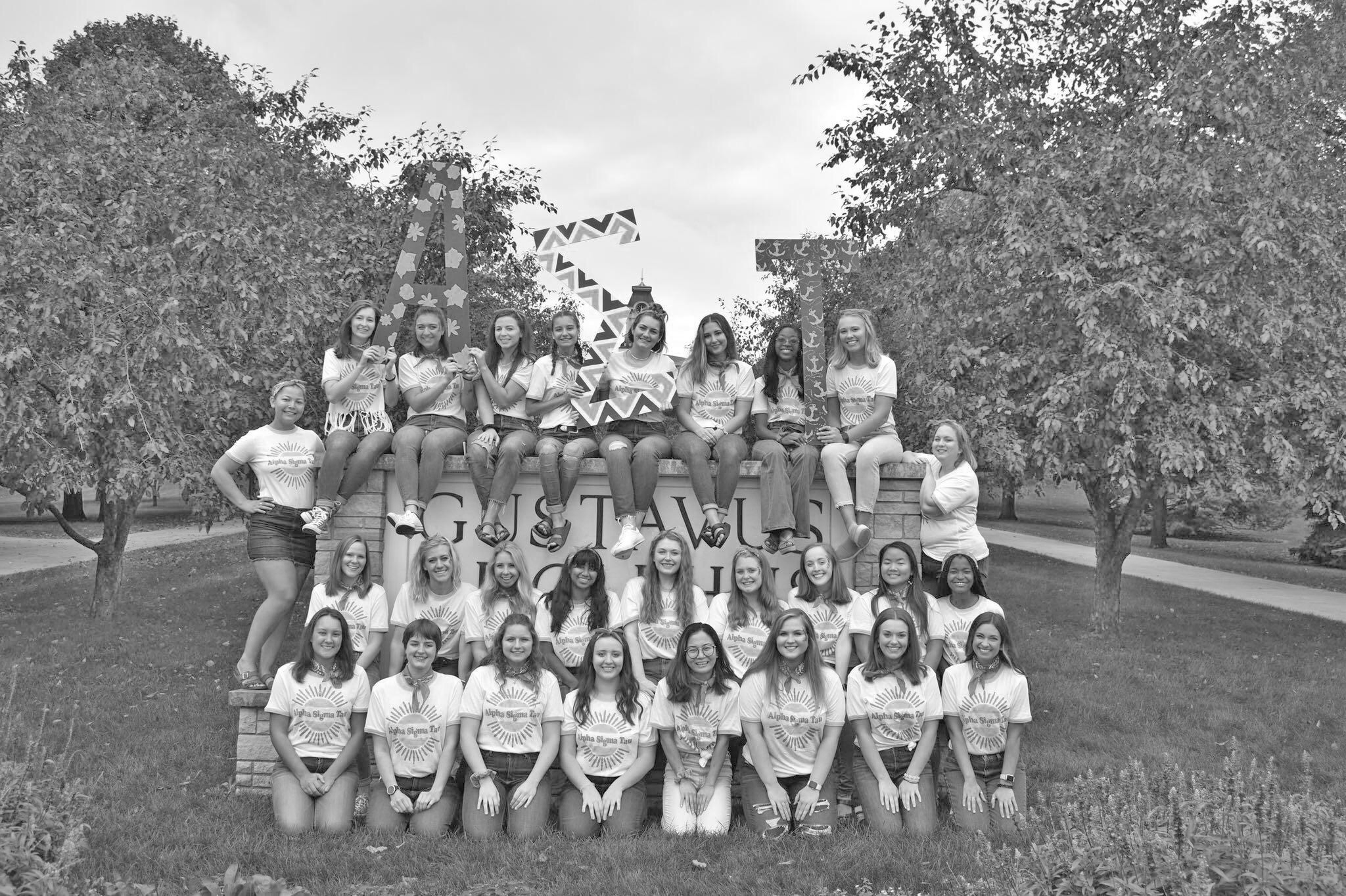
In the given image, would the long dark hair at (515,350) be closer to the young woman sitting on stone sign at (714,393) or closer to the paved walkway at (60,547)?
the young woman sitting on stone sign at (714,393)

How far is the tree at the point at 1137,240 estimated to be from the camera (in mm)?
10367

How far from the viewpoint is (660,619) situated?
5871 millimetres

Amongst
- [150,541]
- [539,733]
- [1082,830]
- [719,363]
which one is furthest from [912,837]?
[150,541]

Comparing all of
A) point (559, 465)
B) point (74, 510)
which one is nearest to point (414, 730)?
point (559, 465)

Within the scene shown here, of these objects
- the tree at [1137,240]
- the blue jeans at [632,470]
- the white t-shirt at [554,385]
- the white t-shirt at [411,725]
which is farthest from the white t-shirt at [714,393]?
the tree at [1137,240]

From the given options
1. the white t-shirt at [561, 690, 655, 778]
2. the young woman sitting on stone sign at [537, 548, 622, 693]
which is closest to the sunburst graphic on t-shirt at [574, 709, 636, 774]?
the white t-shirt at [561, 690, 655, 778]

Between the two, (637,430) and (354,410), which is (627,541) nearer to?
(637,430)

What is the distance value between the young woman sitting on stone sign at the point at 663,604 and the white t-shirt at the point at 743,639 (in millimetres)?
132

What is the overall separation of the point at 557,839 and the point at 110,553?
29.4ft

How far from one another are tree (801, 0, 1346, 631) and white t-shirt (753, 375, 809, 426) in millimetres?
4608

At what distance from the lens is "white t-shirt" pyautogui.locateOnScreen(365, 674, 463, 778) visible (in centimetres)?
537

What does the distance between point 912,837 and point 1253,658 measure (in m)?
7.26

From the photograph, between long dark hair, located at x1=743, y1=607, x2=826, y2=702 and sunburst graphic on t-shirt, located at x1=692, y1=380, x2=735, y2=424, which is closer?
long dark hair, located at x1=743, y1=607, x2=826, y2=702

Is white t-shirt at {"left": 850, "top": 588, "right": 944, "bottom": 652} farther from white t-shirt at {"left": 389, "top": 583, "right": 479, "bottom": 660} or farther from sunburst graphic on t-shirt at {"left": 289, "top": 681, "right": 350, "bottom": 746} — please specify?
sunburst graphic on t-shirt at {"left": 289, "top": 681, "right": 350, "bottom": 746}
